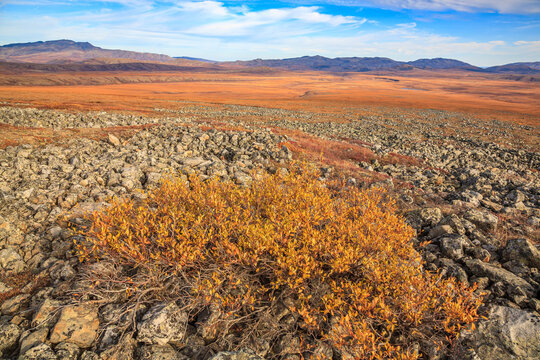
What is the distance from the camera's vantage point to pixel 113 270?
4.56 metres

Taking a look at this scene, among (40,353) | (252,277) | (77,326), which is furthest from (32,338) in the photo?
(252,277)

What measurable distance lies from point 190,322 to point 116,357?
104cm

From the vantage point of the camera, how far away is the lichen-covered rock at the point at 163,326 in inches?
153

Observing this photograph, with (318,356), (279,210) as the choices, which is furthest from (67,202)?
(318,356)

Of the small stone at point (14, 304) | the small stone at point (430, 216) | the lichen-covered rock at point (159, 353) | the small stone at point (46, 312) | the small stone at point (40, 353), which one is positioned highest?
the small stone at point (430, 216)

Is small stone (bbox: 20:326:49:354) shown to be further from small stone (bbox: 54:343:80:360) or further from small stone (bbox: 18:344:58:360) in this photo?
small stone (bbox: 54:343:80:360)

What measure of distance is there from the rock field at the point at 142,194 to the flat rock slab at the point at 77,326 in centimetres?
1

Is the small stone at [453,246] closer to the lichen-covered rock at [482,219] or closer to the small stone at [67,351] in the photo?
the lichen-covered rock at [482,219]

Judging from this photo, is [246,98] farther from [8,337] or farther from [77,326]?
[8,337]

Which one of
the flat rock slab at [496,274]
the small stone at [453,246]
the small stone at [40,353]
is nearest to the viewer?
the small stone at [40,353]

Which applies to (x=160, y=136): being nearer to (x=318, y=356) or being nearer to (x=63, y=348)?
(x=63, y=348)

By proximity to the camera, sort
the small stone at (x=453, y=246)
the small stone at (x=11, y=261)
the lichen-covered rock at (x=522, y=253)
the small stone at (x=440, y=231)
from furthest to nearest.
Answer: the small stone at (x=440, y=231)
the small stone at (x=453, y=246)
the lichen-covered rock at (x=522, y=253)
the small stone at (x=11, y=261)

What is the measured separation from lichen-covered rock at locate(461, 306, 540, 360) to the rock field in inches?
0.5

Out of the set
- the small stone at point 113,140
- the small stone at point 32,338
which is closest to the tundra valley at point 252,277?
the small stone at point 32,338
